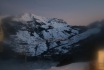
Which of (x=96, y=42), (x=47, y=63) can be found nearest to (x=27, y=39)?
(x=47, y=63)

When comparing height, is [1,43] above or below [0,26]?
below

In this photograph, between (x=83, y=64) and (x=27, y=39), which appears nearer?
(x=83, y=64)

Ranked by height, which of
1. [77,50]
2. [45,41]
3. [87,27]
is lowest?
[77,50]

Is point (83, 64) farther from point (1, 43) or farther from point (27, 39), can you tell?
point (1, 43)
